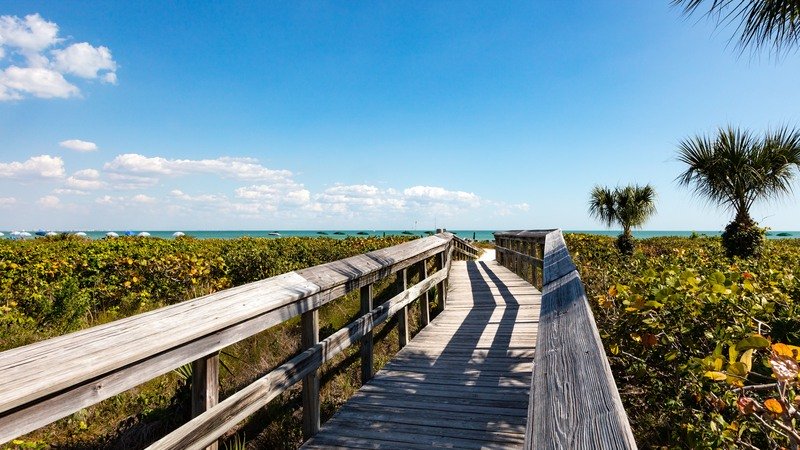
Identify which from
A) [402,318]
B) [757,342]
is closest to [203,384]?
[757,342]

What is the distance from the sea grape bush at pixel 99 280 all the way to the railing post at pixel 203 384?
5.17 meters

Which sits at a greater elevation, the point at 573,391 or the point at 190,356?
the point at 573,391

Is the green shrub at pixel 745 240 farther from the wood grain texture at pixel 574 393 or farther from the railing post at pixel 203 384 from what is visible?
the railing post at pixel 203 384

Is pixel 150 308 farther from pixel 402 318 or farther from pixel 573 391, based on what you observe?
pixel 573 391

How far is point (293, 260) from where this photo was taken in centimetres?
996


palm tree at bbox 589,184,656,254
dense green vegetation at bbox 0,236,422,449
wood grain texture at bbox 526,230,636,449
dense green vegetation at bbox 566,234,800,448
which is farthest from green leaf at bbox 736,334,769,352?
palm tree at bbox 589,184,656,254

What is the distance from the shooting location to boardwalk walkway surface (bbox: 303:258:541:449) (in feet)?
9.71

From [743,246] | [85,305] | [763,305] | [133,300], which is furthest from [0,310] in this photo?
[743,246]

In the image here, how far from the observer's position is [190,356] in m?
1.95

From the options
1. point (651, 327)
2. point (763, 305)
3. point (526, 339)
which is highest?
point (763, 305)

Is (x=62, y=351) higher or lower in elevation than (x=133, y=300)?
higher

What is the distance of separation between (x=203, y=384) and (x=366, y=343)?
211 centimetres

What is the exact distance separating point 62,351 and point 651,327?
301 cm

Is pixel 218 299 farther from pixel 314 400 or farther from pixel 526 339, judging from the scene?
pixel 526 339
